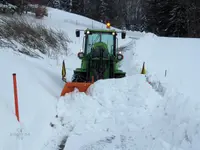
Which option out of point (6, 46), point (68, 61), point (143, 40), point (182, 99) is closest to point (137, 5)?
point (143, 40)

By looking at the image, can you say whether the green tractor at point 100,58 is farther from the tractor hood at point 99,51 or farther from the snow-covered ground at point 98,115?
the snow-covered ground at point 98,115

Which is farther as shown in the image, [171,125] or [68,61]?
[68,61]

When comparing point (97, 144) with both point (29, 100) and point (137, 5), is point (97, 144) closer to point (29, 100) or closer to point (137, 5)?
point (29, 100)

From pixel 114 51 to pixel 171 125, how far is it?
433 centimetres

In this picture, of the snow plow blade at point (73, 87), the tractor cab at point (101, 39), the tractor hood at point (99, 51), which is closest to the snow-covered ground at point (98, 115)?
the snow plow blade at point (73, 87)

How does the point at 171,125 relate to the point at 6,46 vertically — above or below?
below

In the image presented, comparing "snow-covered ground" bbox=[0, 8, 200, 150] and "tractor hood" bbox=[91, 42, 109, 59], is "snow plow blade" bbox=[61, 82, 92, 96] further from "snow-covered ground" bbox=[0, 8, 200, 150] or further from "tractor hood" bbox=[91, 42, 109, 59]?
"tractor hood" bbox=[91, 42, 109, 59]

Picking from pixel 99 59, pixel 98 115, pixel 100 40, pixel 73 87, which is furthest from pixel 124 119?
pixel 100 40

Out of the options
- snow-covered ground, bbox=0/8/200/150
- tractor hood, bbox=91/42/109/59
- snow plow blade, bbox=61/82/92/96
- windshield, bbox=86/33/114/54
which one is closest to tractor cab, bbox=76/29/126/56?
windshield, bbox=86/33/114/54

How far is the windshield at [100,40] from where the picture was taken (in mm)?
9180

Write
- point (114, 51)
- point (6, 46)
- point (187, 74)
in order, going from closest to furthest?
point (114, 51) → point (6, 46) → point (187, 74)

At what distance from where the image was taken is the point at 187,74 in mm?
13805

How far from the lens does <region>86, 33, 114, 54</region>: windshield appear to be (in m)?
9.18

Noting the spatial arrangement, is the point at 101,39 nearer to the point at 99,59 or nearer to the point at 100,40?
the point at 100,40
